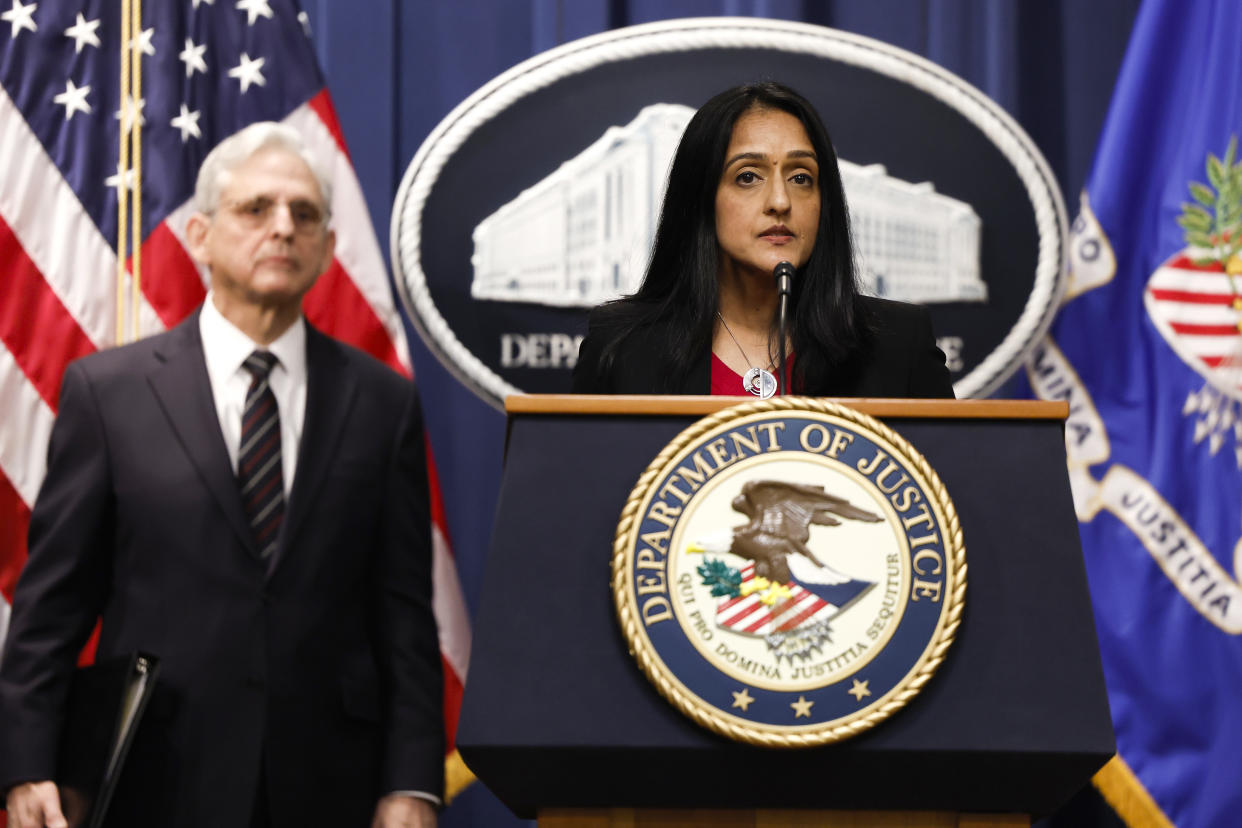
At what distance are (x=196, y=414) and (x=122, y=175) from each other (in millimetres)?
782

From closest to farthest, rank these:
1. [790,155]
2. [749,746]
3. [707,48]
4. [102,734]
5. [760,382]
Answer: [749,746], [760,382], [790,155], [102,734], [707,48]

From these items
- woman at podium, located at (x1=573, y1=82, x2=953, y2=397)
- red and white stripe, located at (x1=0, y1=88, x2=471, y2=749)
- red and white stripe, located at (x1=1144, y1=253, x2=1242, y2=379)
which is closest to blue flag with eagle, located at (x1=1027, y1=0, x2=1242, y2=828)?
red and white stripe, located at (x1=1144, y1=253, x2=1242, y2=379)

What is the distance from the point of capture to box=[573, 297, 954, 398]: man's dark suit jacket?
1594mm

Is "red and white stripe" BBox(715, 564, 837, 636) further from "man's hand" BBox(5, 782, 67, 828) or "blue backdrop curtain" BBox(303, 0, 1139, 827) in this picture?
"blue backdrop curtain" BBox(303, 0, 1139, 827)

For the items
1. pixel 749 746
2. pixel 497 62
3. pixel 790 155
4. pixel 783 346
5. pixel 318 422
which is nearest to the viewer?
pixel 749 746

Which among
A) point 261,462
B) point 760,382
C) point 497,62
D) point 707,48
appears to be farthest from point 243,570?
point 707,48

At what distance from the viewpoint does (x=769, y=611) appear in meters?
1.10

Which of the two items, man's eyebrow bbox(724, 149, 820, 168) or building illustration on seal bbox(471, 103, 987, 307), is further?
building illustration on seal bbox(471, 103, 987, 307)

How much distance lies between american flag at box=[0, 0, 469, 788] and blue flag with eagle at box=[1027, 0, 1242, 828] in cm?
138

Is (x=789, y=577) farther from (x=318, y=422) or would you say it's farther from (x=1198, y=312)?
(x=1198, y=312)

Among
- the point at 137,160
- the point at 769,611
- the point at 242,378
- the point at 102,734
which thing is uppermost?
the point at 137,160

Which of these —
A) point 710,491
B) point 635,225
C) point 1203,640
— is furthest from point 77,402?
point 1203,640

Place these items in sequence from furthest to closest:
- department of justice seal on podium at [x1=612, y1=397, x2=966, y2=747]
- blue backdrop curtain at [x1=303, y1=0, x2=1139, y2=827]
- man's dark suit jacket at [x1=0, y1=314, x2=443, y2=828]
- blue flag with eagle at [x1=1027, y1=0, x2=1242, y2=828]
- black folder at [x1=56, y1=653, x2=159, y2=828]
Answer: blue backdrop curtain at [x1=303, y1=0, x2=1139, y2=827], blue flag with eagle at [x1=1027, y1=0, x2=1242, y2=828], man's dark suit jacket at [x1=0, y1=314, x2=443, y2=828], black folder at [x1=56, y1=653, x2=159, y2=828], department of justice seal on podium at [x1=612, y1=397, x2=966, y2=747]

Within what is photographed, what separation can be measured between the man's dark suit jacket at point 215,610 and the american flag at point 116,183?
1.57 feet
